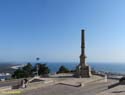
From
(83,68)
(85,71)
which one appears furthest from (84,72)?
(83,68)

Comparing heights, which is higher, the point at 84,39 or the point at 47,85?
the point at 84,39

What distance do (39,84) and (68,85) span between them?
3920mm

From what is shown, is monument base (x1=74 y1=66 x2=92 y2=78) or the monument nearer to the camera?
monument base (x1=74 y1=66 x2=92 y2=78)

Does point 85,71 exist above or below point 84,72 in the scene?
above

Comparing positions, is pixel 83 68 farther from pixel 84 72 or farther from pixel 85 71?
pixel 84 72

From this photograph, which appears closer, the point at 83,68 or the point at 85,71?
the point at 85,71

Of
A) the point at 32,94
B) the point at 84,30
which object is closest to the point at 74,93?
the point at 32,94

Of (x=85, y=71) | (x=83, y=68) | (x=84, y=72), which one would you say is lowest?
(x=84, y=72)

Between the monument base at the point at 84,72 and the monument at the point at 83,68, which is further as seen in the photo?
the monument at the point at 83,68

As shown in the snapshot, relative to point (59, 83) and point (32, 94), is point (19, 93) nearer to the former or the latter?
point (32, 94)

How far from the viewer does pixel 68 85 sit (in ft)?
93.7

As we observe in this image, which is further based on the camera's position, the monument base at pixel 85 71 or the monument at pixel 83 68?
the monument at pixel 83 68

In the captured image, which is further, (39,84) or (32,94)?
(39,84)

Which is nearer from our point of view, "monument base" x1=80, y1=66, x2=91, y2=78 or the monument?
"monument base" x1=80, y1=66, x2=91, y2=78
